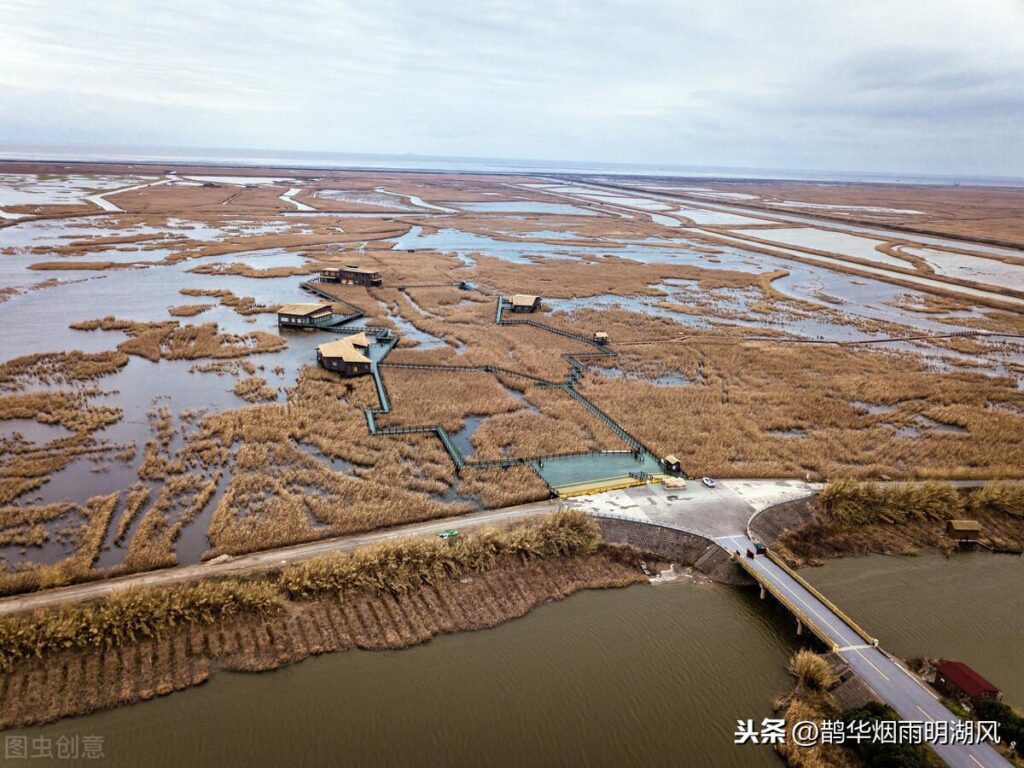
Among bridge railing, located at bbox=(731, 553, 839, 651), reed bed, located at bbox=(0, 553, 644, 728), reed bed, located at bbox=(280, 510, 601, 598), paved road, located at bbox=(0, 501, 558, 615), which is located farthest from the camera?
reed bed, located at bbox=(280, 510, 601, 598)

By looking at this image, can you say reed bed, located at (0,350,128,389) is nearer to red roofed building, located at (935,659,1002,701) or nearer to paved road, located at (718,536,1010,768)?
paved road, located at (718,536,1010,768)

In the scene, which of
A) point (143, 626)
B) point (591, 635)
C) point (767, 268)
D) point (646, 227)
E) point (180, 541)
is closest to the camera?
point (143, 626)

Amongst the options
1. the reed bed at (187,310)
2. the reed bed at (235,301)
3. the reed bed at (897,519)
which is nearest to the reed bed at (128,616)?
the reed bed at (897,519)

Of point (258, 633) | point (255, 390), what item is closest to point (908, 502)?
point (258, 633)

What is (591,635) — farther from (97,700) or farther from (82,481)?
(82,481)

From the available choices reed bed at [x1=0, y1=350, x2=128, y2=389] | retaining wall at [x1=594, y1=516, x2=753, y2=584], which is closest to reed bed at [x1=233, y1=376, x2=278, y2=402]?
reed bed at [x1=0, y1=350, x2=128, y2=389]

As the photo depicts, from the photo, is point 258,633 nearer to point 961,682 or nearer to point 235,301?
point 961,682

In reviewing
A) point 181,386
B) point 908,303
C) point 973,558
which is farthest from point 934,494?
point 908,303
